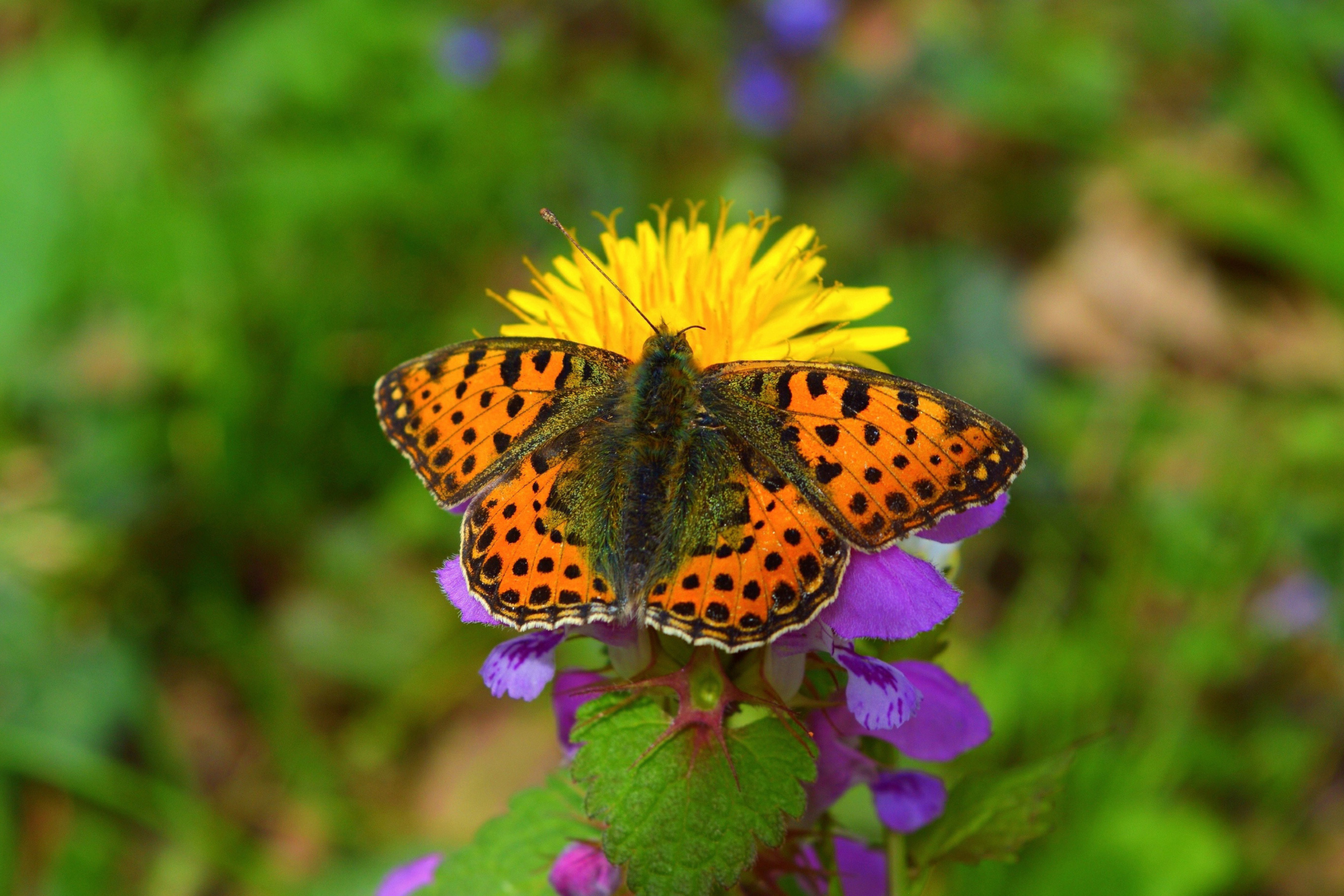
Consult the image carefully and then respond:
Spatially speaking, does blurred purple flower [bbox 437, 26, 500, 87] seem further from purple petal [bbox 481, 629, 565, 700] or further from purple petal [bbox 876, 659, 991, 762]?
purple petal [bbox 876, 659, 991, 762]

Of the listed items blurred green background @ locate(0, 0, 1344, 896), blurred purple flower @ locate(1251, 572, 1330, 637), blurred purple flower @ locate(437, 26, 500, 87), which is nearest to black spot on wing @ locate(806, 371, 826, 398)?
blurred green background @ locate(0, 0, 1344, 896)

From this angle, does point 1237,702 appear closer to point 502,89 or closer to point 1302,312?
point 1302,312

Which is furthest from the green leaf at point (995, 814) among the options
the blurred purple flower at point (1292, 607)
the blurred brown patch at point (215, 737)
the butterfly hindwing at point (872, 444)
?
the blurred brown patch at point (215, 737)

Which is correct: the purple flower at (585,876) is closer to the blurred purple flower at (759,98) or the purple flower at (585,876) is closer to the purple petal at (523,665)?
the purple petal at (523,665)

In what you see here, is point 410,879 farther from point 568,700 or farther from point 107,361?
point 107,361

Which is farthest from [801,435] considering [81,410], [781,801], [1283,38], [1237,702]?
[1283,38]
